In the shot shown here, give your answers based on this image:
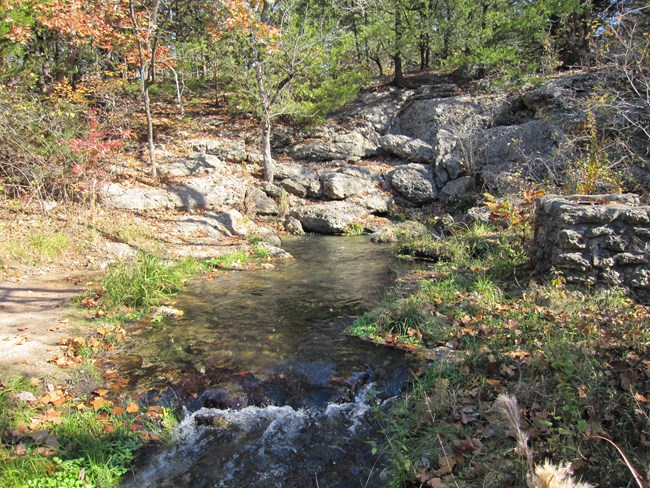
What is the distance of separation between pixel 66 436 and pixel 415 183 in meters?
15.2

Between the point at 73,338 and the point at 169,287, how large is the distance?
2.23 meters

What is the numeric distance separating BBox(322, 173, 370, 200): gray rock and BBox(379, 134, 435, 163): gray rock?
2.99 meters

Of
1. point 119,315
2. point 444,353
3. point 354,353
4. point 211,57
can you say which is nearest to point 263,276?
point 119,315

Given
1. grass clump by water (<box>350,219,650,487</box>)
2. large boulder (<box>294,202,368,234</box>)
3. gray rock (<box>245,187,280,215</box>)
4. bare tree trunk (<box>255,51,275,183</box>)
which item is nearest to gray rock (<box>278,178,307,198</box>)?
bare tree trunk (<box>255,51,275,183</box>)

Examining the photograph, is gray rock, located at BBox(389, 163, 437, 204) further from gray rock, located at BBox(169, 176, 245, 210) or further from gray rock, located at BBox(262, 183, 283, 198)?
gray rock, located at BBox(169, 176, 245, 210)

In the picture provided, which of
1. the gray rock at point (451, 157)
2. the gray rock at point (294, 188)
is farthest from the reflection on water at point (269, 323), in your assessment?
the gray rock at point (451, 157)

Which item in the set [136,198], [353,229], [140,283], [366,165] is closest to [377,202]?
[353,229]

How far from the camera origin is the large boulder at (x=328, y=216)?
1466 cm

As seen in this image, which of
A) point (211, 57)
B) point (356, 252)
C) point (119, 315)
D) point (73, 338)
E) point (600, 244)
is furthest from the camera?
point (211, 57)

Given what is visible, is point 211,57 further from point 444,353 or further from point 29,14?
point 444,353

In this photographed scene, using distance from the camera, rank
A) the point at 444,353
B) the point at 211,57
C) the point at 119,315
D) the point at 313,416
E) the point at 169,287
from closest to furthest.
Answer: the point at 313,416, the point at 444,353, the point at 119,315, the point at 169,287, the point at 211,57

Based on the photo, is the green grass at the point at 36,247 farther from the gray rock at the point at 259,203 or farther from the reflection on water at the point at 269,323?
the gray rock at the point at 259,203

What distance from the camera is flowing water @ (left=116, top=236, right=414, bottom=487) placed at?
10.4ft

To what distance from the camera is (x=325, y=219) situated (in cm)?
1473
